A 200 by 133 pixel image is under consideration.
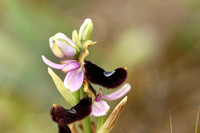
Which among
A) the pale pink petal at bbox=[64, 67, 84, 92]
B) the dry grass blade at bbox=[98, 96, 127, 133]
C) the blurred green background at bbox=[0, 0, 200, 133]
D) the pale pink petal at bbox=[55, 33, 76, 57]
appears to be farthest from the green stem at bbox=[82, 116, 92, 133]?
the blurred green background at bbox=[0, 0, 200, 133]

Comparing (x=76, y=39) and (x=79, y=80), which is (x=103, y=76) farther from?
(x=76, y=39)

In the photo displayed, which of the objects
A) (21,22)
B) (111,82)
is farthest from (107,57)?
(111,82)

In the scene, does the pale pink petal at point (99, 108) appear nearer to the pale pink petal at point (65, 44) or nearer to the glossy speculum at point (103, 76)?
the glossy speculum at point (103, 76)

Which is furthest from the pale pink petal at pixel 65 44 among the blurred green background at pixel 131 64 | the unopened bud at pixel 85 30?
the blurred green background at pixel 131 64

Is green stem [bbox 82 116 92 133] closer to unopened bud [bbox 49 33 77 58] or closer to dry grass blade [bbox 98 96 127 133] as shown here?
dry grass blade [bbox 98 96 127 133]

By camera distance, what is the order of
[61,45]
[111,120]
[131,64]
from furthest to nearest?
1. [131,64]
2. [111,120]
3. [61,45]

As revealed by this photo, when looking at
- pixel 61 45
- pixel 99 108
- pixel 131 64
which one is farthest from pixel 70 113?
pixel 131 64
